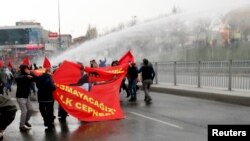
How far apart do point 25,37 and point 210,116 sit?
96713 mm

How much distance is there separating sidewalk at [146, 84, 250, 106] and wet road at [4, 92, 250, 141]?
1.53 ft

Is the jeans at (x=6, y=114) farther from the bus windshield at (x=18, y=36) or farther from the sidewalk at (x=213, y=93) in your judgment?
the bus windshield at (x=18, y=36)

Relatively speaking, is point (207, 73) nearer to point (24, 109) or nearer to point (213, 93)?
point (213, 93)

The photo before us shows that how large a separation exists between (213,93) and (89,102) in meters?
6.48

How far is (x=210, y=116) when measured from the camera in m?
13.0

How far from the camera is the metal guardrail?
17062mm

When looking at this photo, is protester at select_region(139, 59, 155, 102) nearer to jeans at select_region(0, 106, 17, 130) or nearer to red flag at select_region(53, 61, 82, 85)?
red flag at select_region(53, 61, 82, 85)

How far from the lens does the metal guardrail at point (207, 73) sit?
17.1 m

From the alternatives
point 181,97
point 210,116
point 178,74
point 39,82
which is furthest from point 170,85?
point 39,82

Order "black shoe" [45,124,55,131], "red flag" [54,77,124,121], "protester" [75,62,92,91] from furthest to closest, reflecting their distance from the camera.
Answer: "protester" [75,62,92,91] < "red flag" [54,77,124,121] < "black shoe" [45,124,55,131]

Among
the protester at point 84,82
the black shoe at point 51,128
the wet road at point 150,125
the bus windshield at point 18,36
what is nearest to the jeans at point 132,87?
the wet road at point 150,125

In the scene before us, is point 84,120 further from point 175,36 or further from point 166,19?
point 175,36

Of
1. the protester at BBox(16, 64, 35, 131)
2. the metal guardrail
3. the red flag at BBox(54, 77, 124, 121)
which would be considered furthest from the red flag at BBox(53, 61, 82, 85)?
the metal guardrail

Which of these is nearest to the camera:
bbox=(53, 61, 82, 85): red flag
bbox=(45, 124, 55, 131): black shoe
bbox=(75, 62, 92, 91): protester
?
bbox=(45, 124, 55, 131): black shoe
